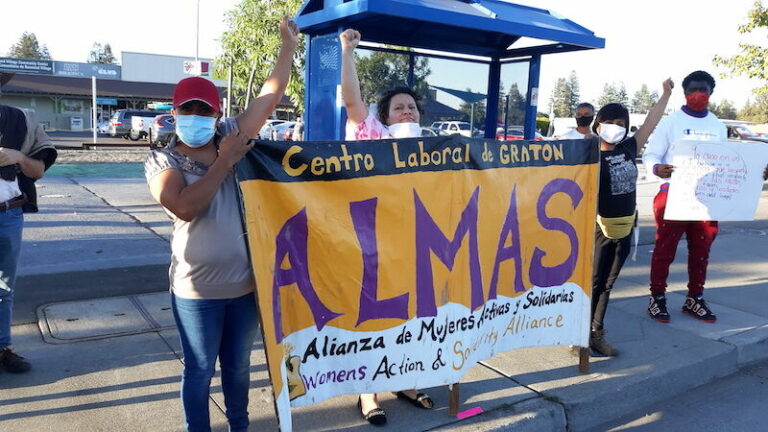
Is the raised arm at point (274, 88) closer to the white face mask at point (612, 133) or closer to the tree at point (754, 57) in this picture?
the white face mask at point (612, 133)

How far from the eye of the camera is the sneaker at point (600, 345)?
14.1 feet

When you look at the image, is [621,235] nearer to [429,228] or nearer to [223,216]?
[429,228]

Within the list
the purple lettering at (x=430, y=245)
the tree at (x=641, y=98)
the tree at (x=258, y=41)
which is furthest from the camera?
the tree at (x=641, y=98)

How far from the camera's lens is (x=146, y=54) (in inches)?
1905

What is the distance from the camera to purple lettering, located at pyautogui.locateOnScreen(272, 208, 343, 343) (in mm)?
2699

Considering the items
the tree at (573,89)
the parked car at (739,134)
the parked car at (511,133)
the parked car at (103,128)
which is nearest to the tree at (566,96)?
the tree at (573,89)

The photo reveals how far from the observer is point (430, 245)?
10.5 ft

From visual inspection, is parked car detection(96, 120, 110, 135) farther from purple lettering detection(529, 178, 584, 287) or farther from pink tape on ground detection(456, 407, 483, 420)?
pink tape on ground detection(456, 407, 483, 420)

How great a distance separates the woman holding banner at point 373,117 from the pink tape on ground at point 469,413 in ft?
0.61

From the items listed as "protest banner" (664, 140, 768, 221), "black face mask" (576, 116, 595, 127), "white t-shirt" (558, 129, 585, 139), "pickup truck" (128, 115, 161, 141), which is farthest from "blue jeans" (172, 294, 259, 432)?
"pickup truck" (128, 115, 161, 141)

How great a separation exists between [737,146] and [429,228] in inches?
125

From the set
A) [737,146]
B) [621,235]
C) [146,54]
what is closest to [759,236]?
[737,146]

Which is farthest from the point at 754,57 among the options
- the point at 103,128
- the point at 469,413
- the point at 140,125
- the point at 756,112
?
the point at 756,112

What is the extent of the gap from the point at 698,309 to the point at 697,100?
1868mm
